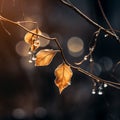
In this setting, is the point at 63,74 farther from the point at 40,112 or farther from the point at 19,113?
the point at 19,113

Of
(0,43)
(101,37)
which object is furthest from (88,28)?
(0,43)

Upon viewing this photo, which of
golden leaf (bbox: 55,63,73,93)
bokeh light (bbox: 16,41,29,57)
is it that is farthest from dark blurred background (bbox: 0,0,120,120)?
golden leaf (bbox: 55,63,73,93)

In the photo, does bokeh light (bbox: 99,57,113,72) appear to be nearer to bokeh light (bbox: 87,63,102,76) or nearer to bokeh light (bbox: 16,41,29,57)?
bokeh light (bbox: 87,63,102,76)

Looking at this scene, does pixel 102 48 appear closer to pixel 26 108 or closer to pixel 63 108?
pixel 63 108

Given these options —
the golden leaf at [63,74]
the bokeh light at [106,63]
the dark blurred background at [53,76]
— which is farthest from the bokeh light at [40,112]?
the golden leaf at [63,74]

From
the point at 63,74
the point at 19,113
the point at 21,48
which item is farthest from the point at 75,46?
the point at 63,74
